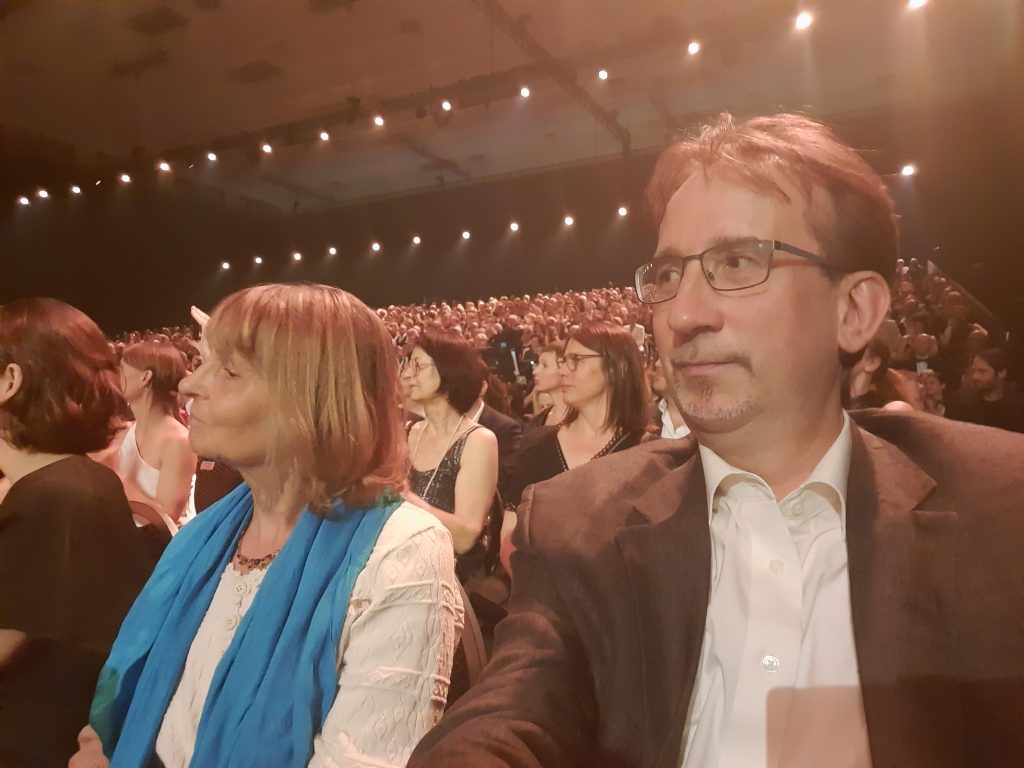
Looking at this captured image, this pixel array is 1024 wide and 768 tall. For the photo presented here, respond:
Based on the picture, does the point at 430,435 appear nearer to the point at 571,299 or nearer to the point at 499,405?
the point at 499,405

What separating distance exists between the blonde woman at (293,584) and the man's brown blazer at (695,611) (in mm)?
228

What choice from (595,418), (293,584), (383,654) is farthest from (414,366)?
(383,654)

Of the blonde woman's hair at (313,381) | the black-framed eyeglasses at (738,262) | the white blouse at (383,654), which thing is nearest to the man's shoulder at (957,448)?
the black-framed eyeglasses at (738,262)

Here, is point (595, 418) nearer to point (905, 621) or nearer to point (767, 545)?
point (767, 545)

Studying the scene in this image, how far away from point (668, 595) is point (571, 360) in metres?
1.38

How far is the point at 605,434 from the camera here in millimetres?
2117

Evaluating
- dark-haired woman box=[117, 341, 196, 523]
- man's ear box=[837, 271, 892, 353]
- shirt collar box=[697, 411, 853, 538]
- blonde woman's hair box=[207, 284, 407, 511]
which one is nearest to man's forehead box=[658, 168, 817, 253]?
man's ear box=[837, 271, 892, 353]

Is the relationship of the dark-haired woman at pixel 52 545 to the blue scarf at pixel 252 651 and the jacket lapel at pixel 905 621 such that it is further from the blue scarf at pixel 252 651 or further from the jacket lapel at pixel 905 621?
the jacket lapel at pixel 905 621

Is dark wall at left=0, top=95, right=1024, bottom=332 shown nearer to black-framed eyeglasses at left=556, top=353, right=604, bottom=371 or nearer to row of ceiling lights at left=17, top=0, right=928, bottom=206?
row of ceiling lights at left=17, top=0, right=928, bottom=206

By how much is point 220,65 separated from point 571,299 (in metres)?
1.58

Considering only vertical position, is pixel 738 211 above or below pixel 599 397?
above

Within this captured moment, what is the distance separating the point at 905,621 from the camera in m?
0.73

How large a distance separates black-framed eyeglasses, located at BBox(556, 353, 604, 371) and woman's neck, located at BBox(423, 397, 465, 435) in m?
0.42

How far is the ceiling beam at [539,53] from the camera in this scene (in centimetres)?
193
